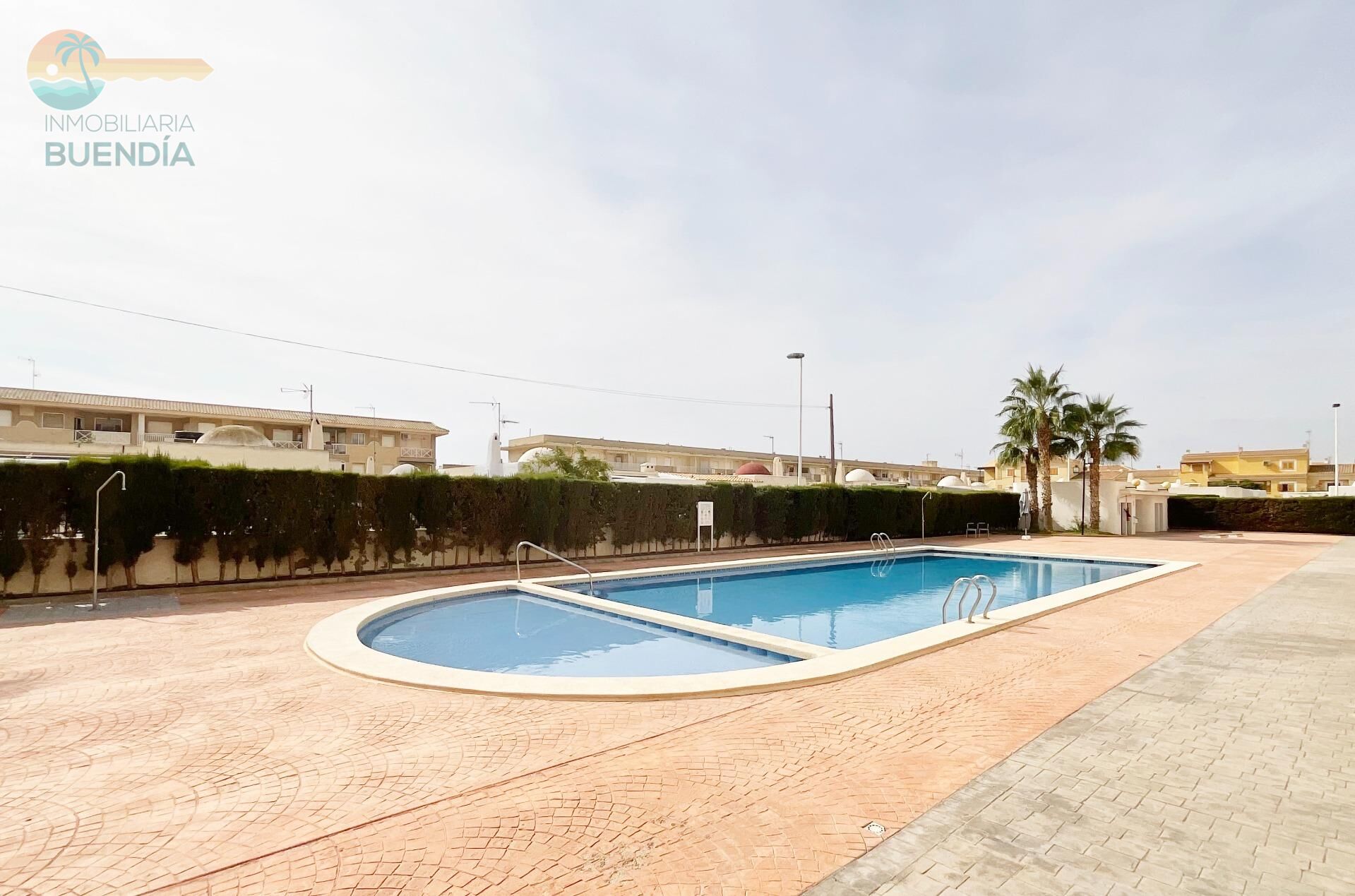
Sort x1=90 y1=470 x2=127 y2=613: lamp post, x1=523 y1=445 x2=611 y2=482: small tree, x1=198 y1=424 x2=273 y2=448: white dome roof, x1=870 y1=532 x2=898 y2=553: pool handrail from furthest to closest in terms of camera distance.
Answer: x1=523 y1=445 x2=611 y2=482: small tree
x1=198 y1=424 x2=273 y2=448: white dome roof
x1=870 y1=532 x2=898 y2=553: pool handrail
x1=90 y1=470 x2=127 y2=613: lamp post

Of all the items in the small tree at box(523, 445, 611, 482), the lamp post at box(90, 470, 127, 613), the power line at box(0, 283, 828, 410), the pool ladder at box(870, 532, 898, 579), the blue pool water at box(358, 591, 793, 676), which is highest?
the power line at box(0, 283, 828, 410)

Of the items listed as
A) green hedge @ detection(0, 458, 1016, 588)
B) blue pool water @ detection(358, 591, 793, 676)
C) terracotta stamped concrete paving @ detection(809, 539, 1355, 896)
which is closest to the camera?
terracotta stamped concrete paving @ detection(809, 539, 1355, 896)

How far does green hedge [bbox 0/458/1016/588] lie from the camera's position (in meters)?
12.4

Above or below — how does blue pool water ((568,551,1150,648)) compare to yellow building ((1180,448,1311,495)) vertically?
below

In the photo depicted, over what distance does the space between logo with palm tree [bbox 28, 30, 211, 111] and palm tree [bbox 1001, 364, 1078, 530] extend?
3432cm

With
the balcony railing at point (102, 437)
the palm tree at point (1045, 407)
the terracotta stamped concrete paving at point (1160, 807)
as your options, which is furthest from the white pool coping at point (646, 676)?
the balcony railing at point (102, 437)

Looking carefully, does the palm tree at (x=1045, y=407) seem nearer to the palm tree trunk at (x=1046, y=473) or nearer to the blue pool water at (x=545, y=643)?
the palm tree trunk at (x=1046, y=473)

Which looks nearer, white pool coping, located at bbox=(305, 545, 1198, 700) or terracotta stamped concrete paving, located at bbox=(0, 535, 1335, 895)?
terracotta stamped concrete paving, located at bbox=(0, 535, 1335, 895)

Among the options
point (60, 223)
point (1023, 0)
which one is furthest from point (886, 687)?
point (60, 223)

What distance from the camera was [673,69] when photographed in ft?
40.7

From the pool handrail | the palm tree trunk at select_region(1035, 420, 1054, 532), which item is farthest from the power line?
the palm tree trunk at select_region(1035, 420, 1054, 532)

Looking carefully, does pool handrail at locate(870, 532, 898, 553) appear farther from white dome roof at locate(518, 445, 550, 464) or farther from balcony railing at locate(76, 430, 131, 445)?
balcony railing at locate(76, 430, 131, 445)

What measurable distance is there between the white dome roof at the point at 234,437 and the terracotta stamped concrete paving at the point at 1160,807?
28897mm

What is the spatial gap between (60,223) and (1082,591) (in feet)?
72.3
